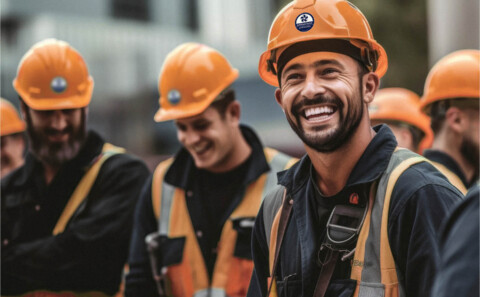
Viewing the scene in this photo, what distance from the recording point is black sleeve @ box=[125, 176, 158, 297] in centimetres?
400

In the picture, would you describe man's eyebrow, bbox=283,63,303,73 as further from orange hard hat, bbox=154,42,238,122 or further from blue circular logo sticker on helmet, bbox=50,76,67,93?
blue circular logo sticker on helmet, bbox=50,76,67,93

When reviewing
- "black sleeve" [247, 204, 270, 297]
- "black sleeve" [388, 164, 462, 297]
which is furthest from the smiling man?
"black sleeve" [388, 164, 462, 297]

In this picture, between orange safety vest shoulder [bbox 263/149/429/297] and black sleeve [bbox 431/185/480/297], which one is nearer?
black sleeve [bbox 431/185/480/297]

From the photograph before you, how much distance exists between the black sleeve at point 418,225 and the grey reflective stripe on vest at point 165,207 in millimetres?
1981

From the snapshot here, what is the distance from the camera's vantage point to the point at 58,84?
449cm

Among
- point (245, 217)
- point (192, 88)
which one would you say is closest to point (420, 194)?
point (245, 217)

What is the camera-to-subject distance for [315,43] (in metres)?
2.68

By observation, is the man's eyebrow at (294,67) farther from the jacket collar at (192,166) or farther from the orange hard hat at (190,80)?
the orange hard hat at (190,80)

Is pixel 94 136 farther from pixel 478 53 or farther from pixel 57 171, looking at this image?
pixel 478 53

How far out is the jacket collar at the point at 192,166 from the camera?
4043mm

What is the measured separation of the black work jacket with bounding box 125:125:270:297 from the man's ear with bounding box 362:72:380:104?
4.49 feet

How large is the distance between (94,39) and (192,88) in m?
21.9

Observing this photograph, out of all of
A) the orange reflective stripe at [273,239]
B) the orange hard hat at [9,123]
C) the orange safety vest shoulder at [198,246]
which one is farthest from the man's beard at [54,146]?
the orange reflective stripe at [273,239]

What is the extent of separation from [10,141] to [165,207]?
8.95ft
